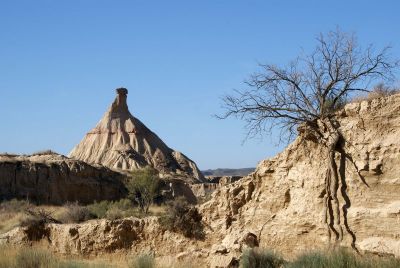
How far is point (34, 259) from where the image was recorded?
1096cm

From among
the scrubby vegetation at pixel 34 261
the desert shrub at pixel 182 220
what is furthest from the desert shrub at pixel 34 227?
the scrubby vegetation at pixel 34 261

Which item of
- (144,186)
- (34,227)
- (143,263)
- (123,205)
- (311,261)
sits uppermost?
(144,186)

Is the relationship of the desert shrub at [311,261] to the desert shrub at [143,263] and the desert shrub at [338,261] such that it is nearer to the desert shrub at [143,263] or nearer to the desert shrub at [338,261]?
the desert shrub at [338,261]

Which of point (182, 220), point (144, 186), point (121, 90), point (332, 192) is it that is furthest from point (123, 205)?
point (121, 90)

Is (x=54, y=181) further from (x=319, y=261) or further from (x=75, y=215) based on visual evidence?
(x=319, y=261)

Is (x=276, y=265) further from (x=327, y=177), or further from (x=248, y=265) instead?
(x=327, y=177)

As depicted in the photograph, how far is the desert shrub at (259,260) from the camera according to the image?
443 inches

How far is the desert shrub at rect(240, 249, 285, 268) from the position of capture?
36.9 feet

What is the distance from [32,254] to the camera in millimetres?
11250

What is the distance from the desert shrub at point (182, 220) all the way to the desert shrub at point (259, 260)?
4638 mm

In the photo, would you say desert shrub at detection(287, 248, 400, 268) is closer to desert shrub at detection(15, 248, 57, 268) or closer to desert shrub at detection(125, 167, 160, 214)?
desert shrub at detection(15, 248, 57, 268)

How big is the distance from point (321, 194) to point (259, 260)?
282 centimetres

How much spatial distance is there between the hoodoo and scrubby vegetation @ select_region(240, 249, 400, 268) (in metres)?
48.8

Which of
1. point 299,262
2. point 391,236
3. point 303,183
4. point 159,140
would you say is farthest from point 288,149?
point 159,140
